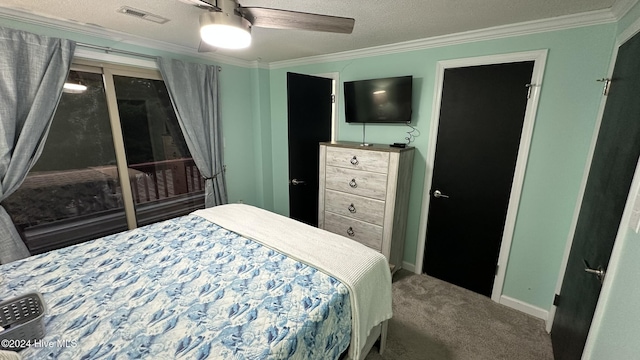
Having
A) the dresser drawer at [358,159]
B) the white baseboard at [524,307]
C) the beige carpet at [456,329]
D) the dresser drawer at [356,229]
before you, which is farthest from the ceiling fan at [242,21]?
the white baseboard at [524,307]

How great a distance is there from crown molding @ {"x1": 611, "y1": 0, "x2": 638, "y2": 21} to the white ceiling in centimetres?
4

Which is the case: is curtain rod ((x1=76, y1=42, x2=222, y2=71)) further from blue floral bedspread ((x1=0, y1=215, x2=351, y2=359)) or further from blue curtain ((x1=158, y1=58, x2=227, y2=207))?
blue floral bedspread ((x1=0, y1=215, x2=351, y2=359))

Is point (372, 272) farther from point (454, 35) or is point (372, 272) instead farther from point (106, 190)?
point (106, 190)

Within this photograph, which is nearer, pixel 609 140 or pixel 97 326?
pixel 97 326

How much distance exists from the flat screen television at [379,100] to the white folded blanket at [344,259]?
137 centimetres

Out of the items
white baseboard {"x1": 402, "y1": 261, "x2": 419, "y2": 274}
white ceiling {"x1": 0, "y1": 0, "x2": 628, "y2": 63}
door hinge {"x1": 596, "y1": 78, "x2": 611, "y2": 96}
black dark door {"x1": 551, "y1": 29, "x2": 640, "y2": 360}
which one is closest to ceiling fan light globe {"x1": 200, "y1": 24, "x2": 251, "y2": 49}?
white ceiling {"x1": 0, "y1": 0, "x2": 628, "y2": 63}

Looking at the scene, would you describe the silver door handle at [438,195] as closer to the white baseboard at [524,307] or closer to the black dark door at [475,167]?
the black dark door at [475,167]

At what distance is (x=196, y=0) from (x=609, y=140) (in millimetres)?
2204

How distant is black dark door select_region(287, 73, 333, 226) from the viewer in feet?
8.45

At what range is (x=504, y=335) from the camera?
1896 mm

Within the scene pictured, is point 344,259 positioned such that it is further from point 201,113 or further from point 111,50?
point 111,50

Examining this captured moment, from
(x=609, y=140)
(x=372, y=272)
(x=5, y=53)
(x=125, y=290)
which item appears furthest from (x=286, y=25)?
(x=5, y=53)

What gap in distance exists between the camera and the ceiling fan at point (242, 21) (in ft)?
3.69

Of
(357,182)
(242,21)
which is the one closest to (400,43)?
(357,182)
